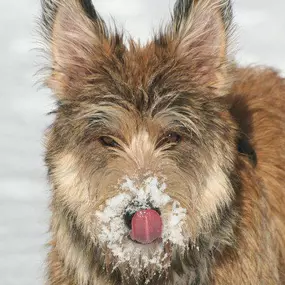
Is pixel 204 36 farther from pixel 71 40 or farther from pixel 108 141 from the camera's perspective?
pixel 108 141

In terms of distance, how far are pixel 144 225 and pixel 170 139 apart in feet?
2.63

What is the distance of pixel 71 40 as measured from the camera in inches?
267

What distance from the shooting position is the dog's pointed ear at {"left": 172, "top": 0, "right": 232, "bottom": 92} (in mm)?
6703

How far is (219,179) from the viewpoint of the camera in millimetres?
6492

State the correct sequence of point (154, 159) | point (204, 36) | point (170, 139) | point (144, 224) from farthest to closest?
point (204, 36), point (170, 139), point (154, 159), point (144, 224)

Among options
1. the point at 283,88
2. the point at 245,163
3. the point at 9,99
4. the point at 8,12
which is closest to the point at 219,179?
the point at 245,163

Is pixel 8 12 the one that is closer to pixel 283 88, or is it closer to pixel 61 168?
pixel 283 88

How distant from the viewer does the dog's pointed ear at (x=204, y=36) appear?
6703 millimetres

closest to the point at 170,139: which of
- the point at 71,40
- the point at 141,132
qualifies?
the point at 141,132

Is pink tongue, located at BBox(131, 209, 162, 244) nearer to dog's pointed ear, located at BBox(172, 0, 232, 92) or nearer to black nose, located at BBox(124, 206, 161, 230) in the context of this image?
black nose, located at BBox(124, 206, 161, 230)

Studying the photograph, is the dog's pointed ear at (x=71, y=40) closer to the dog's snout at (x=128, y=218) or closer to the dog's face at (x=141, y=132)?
the dog's face at (x=141, y=132)

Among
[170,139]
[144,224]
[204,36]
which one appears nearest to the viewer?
[144,224]

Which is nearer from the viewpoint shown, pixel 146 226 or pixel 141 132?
pixel 146 226

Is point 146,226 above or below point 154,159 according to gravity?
below
